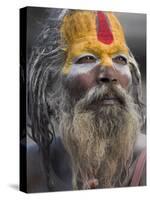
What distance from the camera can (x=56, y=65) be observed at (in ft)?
27.6

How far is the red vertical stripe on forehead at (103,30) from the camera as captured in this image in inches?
342

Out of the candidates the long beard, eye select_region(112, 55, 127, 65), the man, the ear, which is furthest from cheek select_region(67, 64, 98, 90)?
the ear

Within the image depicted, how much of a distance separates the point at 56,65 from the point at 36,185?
1452 mm

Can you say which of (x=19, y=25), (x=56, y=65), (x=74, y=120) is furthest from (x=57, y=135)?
(x=19, y=25)

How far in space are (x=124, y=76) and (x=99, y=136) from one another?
82cm

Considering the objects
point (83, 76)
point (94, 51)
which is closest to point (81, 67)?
point (83, 76)

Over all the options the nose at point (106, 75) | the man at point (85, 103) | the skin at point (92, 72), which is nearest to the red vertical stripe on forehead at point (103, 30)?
the man at point (85, 103)

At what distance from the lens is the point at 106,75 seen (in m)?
8.62

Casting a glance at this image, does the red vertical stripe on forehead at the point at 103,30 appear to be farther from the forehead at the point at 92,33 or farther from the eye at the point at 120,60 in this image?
the eye at the point at 120,60

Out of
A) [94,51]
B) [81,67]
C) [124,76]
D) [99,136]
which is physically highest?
[94,51]

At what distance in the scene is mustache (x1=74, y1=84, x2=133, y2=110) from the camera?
28.1 feet

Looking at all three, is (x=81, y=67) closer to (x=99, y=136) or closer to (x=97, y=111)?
(x=97, y=111)

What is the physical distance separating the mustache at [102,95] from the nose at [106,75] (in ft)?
0.21

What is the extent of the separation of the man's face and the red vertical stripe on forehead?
0.02 m
